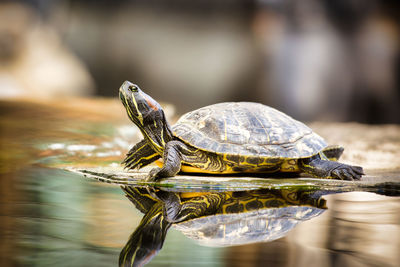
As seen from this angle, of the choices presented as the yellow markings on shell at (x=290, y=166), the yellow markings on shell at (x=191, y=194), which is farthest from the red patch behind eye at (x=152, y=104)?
the yellow markings on shell at (x=290, y=166)

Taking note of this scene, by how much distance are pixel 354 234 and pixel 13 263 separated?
3.82 ft

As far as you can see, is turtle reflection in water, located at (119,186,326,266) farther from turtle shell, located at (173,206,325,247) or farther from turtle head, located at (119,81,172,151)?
turtle head, located at (119,81,172,151)

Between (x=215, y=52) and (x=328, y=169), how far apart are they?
4.96 meters

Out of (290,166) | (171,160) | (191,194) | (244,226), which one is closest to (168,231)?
(244,226)

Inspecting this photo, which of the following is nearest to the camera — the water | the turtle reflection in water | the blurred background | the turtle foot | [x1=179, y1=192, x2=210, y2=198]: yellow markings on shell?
the water

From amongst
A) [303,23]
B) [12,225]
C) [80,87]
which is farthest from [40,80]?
[12,225]

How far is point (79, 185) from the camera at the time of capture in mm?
2404

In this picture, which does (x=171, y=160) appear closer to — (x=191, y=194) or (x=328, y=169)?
(x=191, y=194)

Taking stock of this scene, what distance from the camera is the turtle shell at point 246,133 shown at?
284cm

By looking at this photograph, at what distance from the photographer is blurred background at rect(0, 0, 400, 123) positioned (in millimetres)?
6906

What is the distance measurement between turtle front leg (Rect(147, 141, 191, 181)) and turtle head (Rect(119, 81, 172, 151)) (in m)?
0.10

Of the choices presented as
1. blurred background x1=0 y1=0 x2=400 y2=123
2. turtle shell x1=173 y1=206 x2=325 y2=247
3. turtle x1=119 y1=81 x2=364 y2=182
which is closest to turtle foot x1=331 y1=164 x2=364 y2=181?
turtle x1=119 y1=81 x2=364 y2=182

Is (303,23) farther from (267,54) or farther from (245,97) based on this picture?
(245,97)

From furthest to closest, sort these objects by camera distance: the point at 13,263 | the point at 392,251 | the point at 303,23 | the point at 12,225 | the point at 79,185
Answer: the point at 303,23 → the point at 79,185 → the point at 12,225 → the point at 392,251 → the point at 13,263
